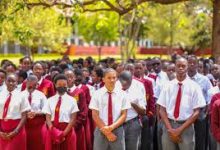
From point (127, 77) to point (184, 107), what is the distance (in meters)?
1.18

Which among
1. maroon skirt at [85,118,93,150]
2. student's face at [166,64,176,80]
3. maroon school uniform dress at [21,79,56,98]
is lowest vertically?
maroon skirt at [85,118,93,150]

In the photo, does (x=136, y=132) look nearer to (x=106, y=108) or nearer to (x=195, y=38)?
(x=106, y=108)

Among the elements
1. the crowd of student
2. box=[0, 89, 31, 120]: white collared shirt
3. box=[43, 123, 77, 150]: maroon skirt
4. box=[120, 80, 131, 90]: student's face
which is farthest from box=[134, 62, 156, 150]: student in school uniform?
box=[0, 89, 31, 120]: white collared shirt

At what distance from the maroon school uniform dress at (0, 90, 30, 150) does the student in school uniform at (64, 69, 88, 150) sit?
2.74 ft

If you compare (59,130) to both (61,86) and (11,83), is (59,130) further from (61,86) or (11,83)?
(11,83)

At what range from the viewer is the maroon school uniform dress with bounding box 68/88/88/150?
27.3 feet

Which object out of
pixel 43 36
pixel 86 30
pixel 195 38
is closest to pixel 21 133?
pixel 43 36

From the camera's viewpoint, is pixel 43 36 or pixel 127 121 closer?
pixel 127 121

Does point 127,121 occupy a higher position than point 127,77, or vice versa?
point 127,77

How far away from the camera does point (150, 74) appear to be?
1111cm

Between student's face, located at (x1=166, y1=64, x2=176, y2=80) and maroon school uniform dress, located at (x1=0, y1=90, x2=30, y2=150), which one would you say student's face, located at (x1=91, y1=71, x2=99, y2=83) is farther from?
maroon school uniform dress, located at (x1=0, y1=90, x2=30, y2=150)

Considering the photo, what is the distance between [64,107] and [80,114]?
48 cm

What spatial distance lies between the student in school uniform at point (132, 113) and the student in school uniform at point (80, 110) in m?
0.75

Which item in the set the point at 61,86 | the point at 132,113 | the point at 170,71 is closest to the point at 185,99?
the point at 132,113
